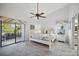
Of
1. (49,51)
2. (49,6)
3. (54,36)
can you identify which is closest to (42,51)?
(49,51)

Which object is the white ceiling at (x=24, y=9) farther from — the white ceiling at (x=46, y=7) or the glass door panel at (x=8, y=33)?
the glass door panel at (x=8, y=33)

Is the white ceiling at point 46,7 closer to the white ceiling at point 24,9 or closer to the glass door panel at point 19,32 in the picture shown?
the white ceiling at point 24,9

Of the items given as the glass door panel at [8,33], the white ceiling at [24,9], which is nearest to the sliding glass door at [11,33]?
the glass door panel at [8,33]

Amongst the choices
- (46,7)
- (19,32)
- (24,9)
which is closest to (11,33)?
(19,32)

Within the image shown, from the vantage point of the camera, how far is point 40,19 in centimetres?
243

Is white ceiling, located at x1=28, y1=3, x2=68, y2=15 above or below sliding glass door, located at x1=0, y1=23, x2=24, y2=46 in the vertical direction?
above

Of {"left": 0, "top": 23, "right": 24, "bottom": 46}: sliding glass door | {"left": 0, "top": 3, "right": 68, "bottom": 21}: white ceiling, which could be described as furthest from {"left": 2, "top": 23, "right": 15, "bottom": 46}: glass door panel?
{"left": 0, "top": 3, "right": 68, "bottom": 21}: white ceiling

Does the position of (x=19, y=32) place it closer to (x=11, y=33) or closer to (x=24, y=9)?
(x=11, y=33)

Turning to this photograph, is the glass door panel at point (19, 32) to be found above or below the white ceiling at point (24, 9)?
below

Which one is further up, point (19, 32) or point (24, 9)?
point (24, 9)

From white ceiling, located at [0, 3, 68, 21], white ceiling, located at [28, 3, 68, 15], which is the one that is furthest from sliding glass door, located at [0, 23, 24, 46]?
white ceiling, located at [28, 3, 68, 15]

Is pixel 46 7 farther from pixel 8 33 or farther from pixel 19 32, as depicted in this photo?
pixel 8 33

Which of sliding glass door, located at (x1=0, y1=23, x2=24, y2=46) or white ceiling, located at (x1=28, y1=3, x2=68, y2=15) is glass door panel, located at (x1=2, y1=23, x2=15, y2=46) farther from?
white ceiling, located at (x1=28, y1=3, x2=68, y2=15)

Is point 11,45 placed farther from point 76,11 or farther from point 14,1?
point 76,11
